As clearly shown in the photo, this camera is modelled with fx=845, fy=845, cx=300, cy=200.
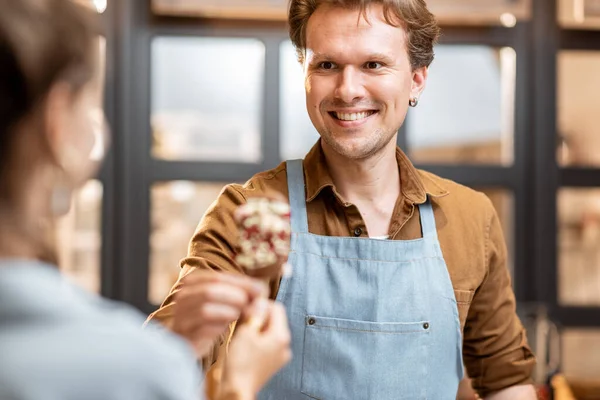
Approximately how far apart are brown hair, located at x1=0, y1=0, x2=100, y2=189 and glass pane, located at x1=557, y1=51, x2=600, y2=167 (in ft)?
10.6

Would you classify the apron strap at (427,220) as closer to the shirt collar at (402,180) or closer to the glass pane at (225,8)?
the shirt collar at (402,180)

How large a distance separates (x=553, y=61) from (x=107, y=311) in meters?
3.27

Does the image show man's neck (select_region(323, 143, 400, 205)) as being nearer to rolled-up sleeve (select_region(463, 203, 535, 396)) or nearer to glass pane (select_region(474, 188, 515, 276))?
rolled-up sleeve (select_region(463, 203, 535, 396))

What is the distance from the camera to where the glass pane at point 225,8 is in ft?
11.9

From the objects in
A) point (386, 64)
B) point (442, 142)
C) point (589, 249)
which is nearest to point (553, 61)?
point (442, 142)

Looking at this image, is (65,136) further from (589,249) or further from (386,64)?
(589,249)

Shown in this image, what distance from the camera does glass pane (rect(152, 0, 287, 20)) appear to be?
11.9ft

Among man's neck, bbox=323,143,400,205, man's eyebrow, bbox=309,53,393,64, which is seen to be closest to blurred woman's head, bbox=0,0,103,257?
man's eyebrow, bbox=309,53,393,64

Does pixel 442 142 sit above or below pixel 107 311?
above

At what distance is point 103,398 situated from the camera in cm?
85

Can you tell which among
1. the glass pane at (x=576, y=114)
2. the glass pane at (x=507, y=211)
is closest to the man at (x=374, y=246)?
the glass pane at (x=507, y=211)

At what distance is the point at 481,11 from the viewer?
3.70 m

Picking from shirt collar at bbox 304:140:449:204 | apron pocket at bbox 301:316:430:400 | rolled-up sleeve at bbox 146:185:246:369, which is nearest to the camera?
rolled-up sleeve at bbox 146:185:246:369

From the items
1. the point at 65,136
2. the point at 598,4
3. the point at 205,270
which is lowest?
the point at 205,270
